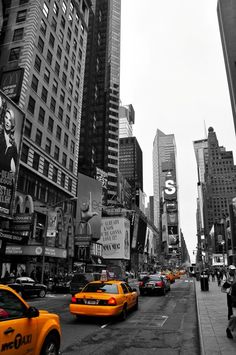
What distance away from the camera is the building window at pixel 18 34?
1717 inches

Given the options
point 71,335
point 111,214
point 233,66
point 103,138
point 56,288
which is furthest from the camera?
point 233,66

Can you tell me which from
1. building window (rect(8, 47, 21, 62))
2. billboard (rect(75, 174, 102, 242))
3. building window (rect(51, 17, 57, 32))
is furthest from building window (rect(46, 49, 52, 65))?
billboard (rect(75, 174, 102, 242))

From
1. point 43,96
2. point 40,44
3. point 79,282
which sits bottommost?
point 79,282

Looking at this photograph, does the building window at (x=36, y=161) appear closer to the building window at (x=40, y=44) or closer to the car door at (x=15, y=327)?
the building window at (x=40, y=44)

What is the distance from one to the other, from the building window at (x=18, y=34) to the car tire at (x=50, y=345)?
148 ft

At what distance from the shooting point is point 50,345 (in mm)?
5949

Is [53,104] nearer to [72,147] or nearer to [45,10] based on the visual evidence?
[72,147]

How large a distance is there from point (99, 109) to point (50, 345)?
119m

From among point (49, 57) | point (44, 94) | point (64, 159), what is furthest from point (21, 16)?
point (64, 159)

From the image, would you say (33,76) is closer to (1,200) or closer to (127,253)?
(1,200)

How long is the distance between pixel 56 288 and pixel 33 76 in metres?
27.9

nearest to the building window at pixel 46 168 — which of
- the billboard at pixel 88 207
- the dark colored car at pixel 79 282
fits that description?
the billboard at pixel 88 207

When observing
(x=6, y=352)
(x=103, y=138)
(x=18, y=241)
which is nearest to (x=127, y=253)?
(x=103, y=138)

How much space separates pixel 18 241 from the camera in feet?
112
